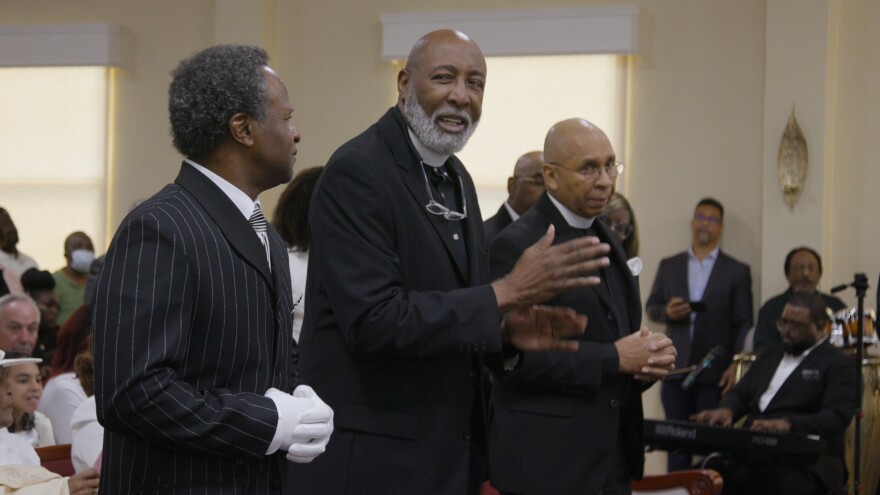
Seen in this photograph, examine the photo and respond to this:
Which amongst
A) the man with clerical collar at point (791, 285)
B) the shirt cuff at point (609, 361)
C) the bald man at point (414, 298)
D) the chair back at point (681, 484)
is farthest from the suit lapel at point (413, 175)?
the man with clerical collar at point (791, 285)

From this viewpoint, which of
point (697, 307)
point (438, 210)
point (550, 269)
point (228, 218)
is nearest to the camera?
point (228, 218)

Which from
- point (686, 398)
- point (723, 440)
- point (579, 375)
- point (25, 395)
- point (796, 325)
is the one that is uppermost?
point (579, 375)

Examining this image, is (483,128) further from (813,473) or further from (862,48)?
(813,473)

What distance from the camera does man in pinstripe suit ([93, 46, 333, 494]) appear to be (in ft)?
6.65

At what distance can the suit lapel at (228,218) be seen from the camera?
2184 mm

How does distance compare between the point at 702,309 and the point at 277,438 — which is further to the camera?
the point at 702,309

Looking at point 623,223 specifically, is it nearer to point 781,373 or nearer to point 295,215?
point 781,373

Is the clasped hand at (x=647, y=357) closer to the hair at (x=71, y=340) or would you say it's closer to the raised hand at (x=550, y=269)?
the raised hand at (x=550, y=269)

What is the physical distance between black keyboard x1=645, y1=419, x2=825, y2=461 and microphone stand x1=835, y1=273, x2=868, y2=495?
315 millimetres

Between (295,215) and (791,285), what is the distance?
5.06 m

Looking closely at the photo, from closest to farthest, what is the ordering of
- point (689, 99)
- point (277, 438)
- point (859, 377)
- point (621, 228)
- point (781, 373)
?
point (277, 438), point (859, 377), point (621, 228), point (781, 373), point (689, 99)

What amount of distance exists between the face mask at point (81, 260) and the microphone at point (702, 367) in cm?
426

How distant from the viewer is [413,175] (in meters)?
2.91

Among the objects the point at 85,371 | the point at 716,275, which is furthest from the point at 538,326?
the point at 716,275
